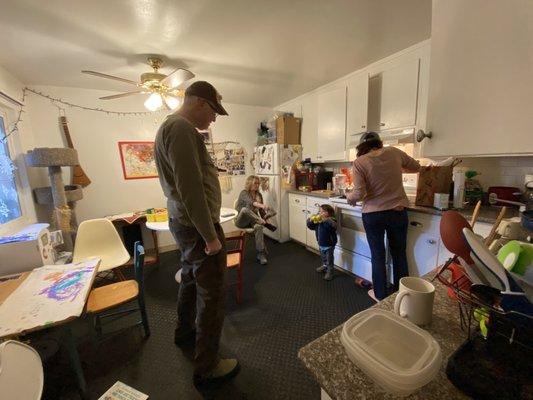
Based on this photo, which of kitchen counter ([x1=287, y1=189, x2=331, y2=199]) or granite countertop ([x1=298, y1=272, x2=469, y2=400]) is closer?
granite countertop ([x1=298, y1=272, x2=469, y2=400])

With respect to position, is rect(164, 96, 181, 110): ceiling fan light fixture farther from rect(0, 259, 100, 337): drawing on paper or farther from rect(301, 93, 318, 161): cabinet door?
rect(301, 93, 318, 161): cabinet door

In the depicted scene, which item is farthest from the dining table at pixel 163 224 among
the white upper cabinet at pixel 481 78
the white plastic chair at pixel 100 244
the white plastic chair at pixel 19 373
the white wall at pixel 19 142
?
the white upper cabinet at pixel 481 78

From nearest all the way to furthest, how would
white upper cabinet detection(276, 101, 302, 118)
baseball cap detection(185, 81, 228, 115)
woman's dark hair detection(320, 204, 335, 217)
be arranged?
baseball cap detection(185, 81, 228, 115), woman's dark hair detection(320, 204, 335, 217), white upper cabinet detection(276, 101, 302, 118)

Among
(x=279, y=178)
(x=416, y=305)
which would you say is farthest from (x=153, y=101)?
(x=416, y=305)

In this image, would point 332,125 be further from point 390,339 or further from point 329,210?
point 390,339

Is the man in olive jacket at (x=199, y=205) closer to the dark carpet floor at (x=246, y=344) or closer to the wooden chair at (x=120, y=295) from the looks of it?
the dark carpet floor at (x=246, y=344)

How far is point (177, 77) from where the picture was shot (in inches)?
77.3

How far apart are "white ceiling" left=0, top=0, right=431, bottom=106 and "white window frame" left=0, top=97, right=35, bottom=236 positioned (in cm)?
40

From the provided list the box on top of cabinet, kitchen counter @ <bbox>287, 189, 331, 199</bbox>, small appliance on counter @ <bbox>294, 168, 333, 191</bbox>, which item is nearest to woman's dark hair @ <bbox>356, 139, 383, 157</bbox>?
kitchen counter @ <bbox>287, 189, 331, 199</bbox>

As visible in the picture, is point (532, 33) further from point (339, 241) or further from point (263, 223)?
point (263, 223)

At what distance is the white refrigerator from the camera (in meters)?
3.40

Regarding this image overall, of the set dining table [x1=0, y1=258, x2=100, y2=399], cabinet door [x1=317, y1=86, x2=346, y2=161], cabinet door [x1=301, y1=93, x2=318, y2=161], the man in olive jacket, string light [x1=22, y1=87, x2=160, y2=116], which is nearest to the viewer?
dining table [x1=0, y1=258, x2=100, y2=399]

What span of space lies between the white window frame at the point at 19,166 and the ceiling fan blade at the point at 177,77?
1.68 metres

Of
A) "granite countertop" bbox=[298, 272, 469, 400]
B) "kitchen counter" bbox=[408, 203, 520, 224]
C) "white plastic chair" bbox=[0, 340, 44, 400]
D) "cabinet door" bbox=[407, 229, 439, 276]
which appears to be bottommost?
"cabinet door" bbox=[407, 229, 439, 276]
